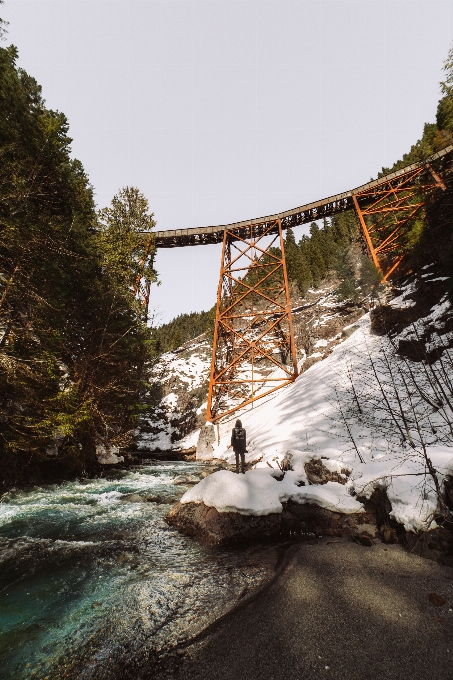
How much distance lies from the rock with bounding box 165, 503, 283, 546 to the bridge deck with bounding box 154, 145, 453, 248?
13.5 metres

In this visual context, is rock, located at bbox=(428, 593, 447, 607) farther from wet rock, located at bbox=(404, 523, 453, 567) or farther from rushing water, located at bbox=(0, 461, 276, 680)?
rushing water, located at bbox=(0, 461, 276, 680)

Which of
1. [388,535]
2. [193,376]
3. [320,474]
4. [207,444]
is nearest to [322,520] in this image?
[388,535]

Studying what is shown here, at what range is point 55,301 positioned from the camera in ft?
23.2

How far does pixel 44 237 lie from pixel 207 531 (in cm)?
615

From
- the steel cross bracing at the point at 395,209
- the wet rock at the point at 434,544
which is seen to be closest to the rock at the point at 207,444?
the wet rock at the point at 434,544

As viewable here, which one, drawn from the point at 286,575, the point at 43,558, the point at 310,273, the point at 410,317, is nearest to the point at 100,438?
the point at 43,558

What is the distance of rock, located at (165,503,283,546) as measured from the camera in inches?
140

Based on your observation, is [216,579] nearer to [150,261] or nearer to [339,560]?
[339,560]

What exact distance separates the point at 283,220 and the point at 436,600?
1571cm

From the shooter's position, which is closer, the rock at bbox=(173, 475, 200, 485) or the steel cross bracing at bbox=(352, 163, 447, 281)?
the rock at bbox=(173, 475, 200, 485)

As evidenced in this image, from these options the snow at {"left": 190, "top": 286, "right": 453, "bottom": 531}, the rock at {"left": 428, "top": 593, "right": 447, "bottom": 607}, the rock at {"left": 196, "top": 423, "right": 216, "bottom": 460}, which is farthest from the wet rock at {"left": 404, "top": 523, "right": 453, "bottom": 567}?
the rock at {"left": 196, "top": 423, "right": 216, "bottom": 460}

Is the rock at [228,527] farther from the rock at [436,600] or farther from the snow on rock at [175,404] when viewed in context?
the snow on rock at [175,404]

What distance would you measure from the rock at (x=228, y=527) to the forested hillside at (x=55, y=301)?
3.25 meters

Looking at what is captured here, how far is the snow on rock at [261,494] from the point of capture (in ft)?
12.5
